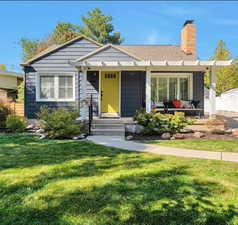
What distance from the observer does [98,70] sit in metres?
10.5

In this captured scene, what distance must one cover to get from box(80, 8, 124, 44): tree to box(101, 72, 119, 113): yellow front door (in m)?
25.1

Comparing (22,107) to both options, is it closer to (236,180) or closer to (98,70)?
(98,70)

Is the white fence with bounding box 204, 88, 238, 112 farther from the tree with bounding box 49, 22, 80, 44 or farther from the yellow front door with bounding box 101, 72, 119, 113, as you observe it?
the tree with bounding box 49, 22, 80, 44

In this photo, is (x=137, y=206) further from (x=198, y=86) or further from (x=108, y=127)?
(x=198, y=86)

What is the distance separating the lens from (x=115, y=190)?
2.97 metres

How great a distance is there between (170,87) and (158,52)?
8.23 feet

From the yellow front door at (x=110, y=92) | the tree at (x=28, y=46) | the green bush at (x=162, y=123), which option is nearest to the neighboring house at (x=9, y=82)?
the yellow front door at (x=110, y=92)

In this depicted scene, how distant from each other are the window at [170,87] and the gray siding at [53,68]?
425 cm

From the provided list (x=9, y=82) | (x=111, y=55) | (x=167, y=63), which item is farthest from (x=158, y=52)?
(x=9, y=82)


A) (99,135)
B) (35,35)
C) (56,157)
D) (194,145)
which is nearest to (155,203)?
(56,157)

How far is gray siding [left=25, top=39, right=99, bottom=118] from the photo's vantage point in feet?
35.5

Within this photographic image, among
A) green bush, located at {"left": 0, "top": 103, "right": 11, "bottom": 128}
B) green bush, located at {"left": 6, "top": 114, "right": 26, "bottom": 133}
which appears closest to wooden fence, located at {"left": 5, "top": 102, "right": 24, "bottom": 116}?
green bush, located at {"left": 0, "top": 103, "right": 11, "bottom": 128}

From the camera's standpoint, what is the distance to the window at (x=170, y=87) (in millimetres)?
11148

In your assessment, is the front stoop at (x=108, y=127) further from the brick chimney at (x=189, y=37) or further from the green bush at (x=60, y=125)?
the brick chimney at (x=189, y=37)
